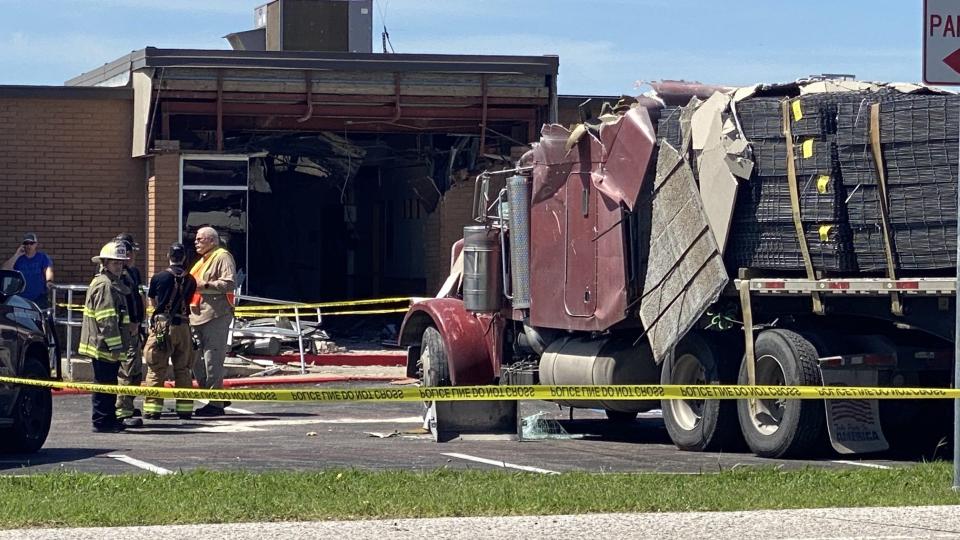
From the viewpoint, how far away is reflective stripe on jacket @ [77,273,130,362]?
47.9ft

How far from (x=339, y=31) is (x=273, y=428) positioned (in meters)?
11.3

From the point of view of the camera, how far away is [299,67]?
73.7ft

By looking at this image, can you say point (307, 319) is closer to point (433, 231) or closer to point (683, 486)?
point (433, 231)

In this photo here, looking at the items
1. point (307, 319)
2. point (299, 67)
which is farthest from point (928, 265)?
point (307, 319)

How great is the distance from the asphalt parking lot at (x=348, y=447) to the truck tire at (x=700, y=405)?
0.16 metres

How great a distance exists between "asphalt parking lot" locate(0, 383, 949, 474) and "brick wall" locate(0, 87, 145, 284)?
20.4 ft

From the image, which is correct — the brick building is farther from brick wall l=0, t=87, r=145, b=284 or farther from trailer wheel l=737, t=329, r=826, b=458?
trailer wheel l=737, t=329, r=826, b=458

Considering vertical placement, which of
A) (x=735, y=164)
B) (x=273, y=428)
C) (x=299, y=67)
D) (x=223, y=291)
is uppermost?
(x=299, y=67)

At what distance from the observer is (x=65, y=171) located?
22875 millimetres

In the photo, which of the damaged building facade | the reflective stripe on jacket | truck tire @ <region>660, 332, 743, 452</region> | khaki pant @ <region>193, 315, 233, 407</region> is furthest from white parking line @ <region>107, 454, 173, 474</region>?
the damaged building facade

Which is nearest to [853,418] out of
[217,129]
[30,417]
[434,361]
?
[434,361]

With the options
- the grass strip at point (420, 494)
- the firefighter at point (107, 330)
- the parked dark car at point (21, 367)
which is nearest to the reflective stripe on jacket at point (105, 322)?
the firefighter at point (107, 330)

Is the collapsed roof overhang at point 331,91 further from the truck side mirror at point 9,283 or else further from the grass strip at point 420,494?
the grass strip at point 420,494

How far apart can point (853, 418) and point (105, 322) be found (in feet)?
21.1
